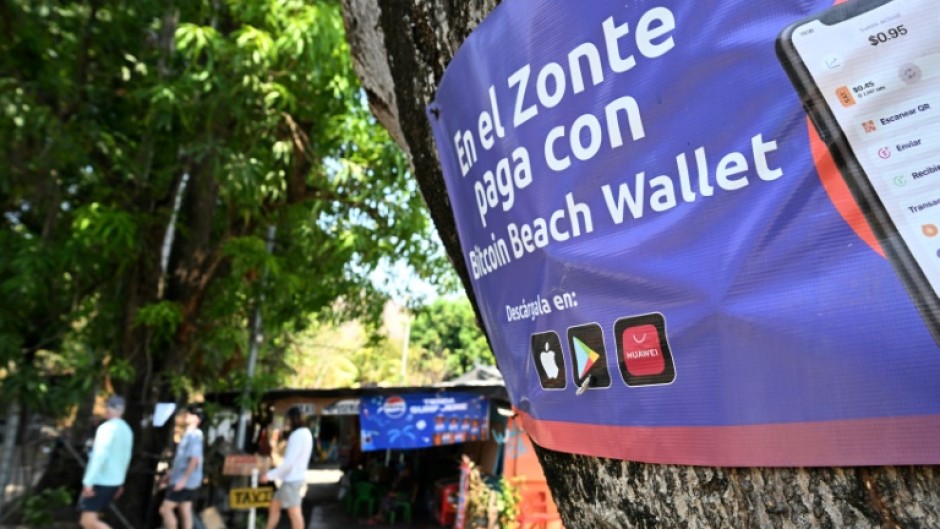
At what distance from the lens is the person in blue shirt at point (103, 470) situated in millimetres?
6414

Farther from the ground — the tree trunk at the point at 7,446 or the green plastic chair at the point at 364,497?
the tree trunk at the point at 7,446

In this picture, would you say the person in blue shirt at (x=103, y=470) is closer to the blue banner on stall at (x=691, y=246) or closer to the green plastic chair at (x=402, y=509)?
the green plastic chair at (x=402, y=509)

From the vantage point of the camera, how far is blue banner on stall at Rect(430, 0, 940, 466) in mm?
882

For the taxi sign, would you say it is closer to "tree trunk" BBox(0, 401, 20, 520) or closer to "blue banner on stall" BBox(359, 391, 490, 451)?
"blue banner on stall" BBox(359, 391, 490, 451)

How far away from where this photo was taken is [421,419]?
10.1 m

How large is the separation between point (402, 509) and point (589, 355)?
11.6 m

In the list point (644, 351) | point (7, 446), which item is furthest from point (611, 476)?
point (7, 446)

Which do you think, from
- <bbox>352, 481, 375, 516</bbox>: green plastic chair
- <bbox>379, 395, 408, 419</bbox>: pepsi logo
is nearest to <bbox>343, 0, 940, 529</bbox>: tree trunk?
<bbox>379, 395, 408, 419</bbox>: pepsi logo

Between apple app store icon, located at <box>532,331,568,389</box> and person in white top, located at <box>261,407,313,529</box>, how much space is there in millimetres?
6225

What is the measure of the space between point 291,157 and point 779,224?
711 cm

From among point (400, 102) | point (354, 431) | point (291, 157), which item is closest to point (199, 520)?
point (291, 157)

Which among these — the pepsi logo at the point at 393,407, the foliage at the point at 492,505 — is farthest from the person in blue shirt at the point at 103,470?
the foliage at the point at 492,505

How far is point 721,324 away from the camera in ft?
3.38

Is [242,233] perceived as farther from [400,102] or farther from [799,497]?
[799,497]
